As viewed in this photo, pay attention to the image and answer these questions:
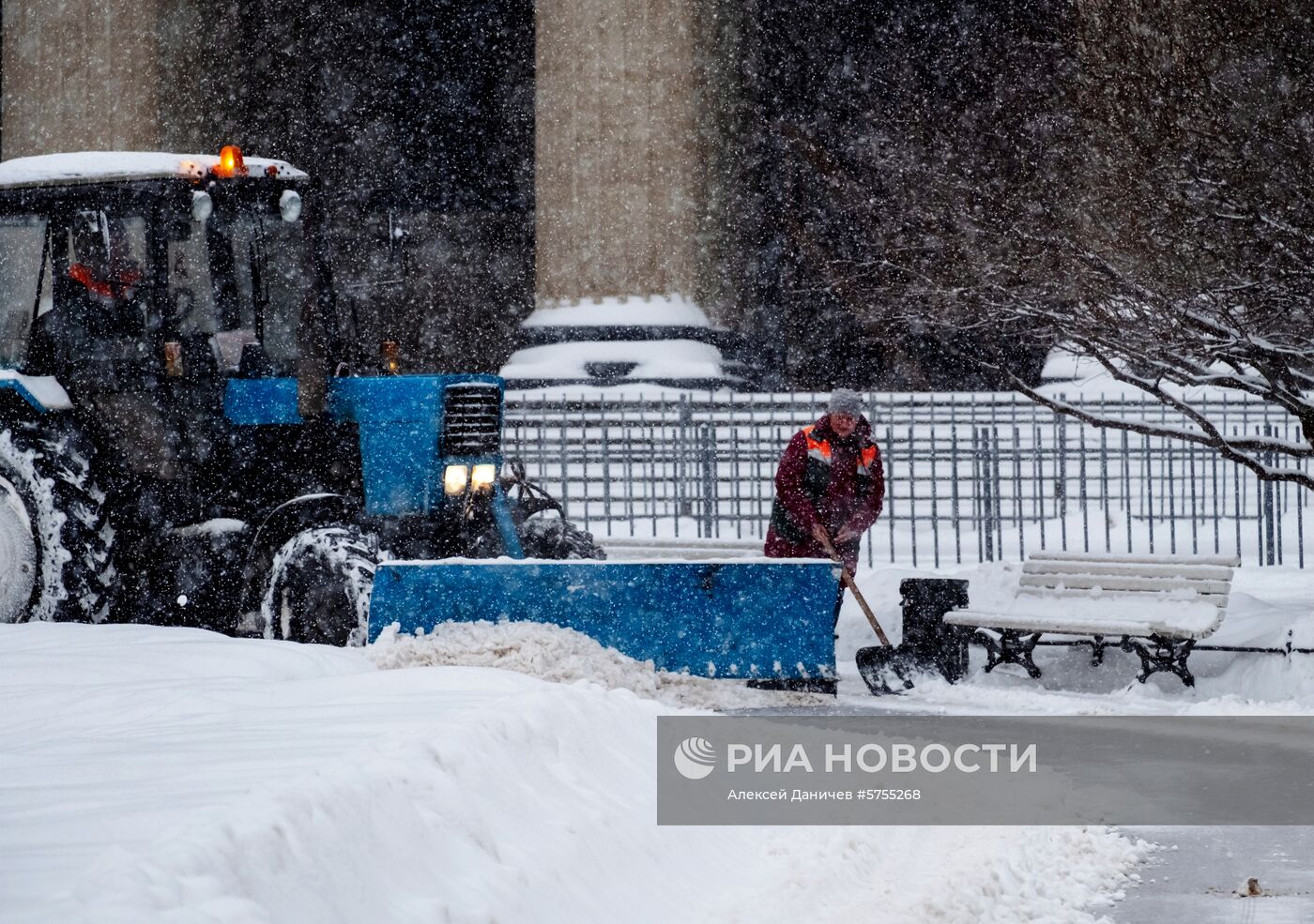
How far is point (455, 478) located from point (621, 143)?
35.8 ft

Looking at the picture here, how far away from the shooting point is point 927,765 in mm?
6527

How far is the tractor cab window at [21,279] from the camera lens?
8508 millimetres

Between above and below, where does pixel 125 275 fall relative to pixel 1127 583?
above

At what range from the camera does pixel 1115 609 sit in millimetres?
9602

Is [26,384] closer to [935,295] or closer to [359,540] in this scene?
[359,540]

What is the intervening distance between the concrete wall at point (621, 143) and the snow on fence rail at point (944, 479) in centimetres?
182

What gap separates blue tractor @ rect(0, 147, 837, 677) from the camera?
800 cm

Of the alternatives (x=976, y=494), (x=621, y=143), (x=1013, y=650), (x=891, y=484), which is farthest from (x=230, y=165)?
(x=621, y=143)

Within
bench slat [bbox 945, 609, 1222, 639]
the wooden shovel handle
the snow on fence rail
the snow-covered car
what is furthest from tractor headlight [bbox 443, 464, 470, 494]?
the snow-covered car

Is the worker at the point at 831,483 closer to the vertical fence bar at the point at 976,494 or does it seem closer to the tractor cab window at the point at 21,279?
the tractor cab window at the point at 21,279

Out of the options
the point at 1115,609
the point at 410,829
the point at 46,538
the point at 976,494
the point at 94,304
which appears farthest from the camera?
the point at 976,494

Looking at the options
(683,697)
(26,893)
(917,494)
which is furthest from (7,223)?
(917,494)

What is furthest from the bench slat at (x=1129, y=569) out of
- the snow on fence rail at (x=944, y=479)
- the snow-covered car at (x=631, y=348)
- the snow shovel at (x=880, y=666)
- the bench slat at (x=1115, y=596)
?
the snow-covered car at (x=631, y=348)

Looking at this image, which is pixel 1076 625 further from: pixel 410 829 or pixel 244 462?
pixel 410 829
